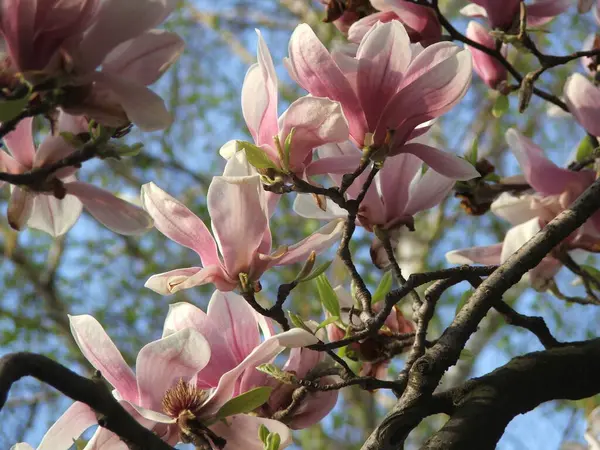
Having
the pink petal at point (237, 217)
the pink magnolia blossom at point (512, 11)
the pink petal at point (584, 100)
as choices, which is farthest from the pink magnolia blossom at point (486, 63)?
the pink petal at point (237, 217)

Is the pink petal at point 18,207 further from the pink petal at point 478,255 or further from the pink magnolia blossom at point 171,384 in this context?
the pink petal at point 478,255

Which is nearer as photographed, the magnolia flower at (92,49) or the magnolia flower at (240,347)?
the magnolia flower at (92,49)

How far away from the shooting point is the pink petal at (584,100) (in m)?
0.96

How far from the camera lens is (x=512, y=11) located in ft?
3.29

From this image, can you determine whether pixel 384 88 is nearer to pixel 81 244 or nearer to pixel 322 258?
pixel 322 258

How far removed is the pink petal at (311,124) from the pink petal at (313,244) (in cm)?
7

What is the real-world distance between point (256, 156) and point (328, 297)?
0.18m

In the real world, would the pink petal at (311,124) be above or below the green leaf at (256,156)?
above

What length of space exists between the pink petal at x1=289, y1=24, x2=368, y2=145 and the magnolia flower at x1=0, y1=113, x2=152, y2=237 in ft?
0.56

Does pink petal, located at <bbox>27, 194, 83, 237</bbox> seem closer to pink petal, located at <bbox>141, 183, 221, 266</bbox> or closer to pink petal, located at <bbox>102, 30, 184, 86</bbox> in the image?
pink petal, located at <bbox>141, 183, 221, 266</bbox>

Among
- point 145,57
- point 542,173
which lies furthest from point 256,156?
point 542,173

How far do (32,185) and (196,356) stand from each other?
0.17 metres

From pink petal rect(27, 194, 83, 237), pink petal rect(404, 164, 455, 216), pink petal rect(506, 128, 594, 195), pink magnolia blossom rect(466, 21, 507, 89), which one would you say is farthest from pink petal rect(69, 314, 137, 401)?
pink magnolia blossom rect(466, 21, 507, 89)

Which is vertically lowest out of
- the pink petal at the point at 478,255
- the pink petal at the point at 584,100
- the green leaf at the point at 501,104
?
the pink petal at the point at 478,255
